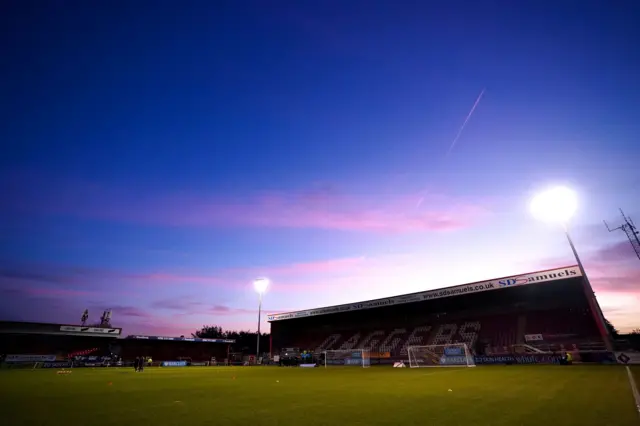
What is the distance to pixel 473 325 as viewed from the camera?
140 feet

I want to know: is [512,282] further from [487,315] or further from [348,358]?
[348,358]

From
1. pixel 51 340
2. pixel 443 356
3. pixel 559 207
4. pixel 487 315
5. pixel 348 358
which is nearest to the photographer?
pixel 559 207

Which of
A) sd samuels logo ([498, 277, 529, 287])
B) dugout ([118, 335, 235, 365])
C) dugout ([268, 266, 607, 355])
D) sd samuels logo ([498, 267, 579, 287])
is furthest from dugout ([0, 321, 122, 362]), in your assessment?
sd samuels logo ([498, 267, 579, 287])

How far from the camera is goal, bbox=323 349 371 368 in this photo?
41.3 meters

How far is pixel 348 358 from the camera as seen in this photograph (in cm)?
4406

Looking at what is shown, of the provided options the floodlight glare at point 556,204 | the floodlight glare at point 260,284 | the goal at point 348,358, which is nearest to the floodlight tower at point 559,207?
the floodlight glare at point 556,204

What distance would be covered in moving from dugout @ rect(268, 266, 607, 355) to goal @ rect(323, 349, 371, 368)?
4352mm

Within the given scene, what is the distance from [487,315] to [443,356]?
13456 millimetres

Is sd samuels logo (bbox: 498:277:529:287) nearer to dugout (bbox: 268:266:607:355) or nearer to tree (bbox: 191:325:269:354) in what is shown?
dugout (bbox: 268:266:607:355)

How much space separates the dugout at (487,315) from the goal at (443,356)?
5.98 metres

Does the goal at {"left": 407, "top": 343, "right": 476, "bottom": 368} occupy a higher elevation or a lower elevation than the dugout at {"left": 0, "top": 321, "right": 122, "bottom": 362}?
lower

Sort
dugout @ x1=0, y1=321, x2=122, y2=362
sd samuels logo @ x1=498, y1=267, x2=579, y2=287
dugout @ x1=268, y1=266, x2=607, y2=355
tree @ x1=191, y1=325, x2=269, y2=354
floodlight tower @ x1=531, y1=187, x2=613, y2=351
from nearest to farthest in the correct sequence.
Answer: floodlight tower @ x1=531, y1=187, x2=613, y2=351 → sd samuels logo @ x1=498, y1=267, x2=579, y2=287 → dugout @ x1=268, y1=266, x2=607, y2=355 → dugout @ x1=0, y1=321, x2=122, y2=362 → tree @ x1=191, y1=325, x2=269, y2=354

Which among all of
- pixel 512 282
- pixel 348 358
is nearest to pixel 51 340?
pixel 348 358

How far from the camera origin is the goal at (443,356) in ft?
105
